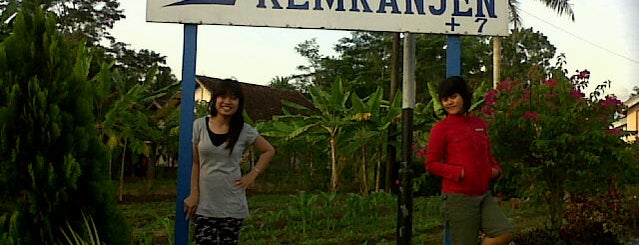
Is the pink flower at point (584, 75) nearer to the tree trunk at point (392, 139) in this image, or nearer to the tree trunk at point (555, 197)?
the tree trunk at point (555, 197)

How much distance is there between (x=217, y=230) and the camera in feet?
13.5

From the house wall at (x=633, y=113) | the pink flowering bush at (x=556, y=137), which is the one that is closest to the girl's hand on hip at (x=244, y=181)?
the pink flowering bush at (x=556, y=137)

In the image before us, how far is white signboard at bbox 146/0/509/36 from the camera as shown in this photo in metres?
4.78

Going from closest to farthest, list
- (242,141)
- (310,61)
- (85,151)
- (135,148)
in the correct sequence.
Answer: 1. (85,151)
2. (242,141)
3. (135,148)
4. (310,61)

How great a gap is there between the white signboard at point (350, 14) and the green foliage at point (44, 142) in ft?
4.39

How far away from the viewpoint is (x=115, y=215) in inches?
143

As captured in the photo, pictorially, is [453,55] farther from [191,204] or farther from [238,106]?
[191,204]

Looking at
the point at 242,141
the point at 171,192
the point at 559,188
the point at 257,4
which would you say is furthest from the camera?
the point at 171,192

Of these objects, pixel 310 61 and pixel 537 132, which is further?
pixel 310 61

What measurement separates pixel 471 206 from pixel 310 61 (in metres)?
33.8

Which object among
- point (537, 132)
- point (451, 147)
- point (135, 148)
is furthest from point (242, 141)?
point (135, 148)

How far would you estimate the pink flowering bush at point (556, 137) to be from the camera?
6871 millimetres

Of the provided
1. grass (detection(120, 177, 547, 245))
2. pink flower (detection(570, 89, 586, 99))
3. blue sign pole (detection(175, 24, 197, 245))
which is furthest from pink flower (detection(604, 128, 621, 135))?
blue sign pole (detection(175, 24, 197, 245))

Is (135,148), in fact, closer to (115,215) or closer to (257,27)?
(257,27)
